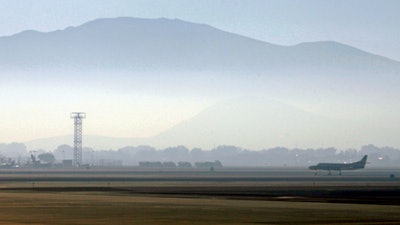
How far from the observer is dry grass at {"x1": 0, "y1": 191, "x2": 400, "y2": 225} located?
64438 mm

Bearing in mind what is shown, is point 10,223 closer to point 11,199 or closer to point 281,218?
point 281,218

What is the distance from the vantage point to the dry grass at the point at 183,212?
64438 millimetres

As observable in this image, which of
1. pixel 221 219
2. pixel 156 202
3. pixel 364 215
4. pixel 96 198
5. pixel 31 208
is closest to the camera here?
pixel 221 219

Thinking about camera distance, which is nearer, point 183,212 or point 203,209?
point 183,212

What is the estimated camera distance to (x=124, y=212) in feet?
236

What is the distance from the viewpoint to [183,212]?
72.2 meters

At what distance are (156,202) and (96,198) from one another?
9.49m

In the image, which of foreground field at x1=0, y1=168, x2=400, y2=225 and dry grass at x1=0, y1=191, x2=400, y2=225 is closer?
dry grass at x1=0, y1=191, x2=400, y2=225

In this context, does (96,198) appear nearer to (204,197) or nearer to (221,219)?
(204,197)

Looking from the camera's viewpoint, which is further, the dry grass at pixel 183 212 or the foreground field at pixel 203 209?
the foreground field at pixel 203 209

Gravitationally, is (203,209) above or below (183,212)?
above

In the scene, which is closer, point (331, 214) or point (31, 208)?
point (331, 214)

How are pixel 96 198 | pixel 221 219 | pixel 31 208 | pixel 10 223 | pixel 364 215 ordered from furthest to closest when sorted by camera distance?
pixel 96 198
pixel 31 208
pixel 364 215
pixel 221 219
pixel 10 223

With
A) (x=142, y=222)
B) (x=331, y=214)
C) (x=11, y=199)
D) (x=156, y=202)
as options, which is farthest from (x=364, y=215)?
(x=11, y=199)
